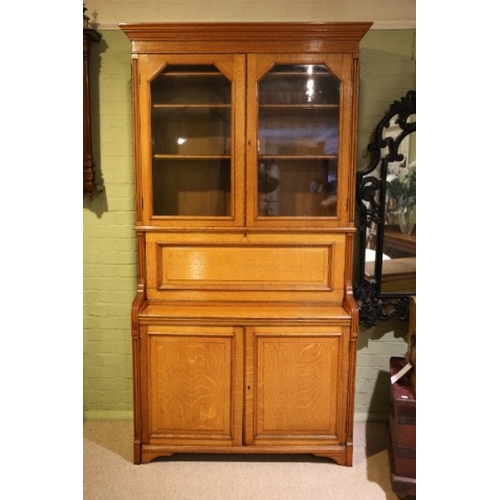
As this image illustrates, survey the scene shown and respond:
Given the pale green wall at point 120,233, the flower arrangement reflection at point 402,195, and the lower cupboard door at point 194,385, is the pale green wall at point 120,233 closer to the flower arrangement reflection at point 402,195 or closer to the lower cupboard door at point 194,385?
the flower arrangement reflection at point 402,195

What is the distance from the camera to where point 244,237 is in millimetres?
2408

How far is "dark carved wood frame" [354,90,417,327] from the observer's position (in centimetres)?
258

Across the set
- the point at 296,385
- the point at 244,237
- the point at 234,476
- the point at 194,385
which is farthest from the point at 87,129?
the point at 234,476

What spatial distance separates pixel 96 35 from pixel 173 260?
53.5 inches

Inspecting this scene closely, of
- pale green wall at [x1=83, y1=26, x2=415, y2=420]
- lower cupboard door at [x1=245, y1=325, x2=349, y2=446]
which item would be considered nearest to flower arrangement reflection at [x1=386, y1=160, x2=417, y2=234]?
pale green wall at [x1=83, y1=26, x2=415, y2=420]

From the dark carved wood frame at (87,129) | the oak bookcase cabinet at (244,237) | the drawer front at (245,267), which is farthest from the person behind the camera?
the dark carved wood frame at (87,129)

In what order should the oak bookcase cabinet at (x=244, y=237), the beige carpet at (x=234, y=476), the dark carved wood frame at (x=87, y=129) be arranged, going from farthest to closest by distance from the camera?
1. the dark carved wood frame at (x=87, y=129)
2. the oak bookcase cabinet at (x=244, y=237)
3. the beige carpet at (x=234, y=476)

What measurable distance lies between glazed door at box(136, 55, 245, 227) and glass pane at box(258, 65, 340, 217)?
143mm

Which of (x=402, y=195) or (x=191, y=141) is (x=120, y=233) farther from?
(x=402, y=195)

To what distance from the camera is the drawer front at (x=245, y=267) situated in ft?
7.93

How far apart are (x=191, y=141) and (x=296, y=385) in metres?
1.41

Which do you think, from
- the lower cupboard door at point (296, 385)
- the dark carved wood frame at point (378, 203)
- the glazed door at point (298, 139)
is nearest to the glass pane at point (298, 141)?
the glazed door at point (298, 139)

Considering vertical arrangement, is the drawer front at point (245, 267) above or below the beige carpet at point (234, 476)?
above

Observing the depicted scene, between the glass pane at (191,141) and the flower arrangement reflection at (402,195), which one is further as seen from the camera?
the flower arrangement reflection at (402,195)
